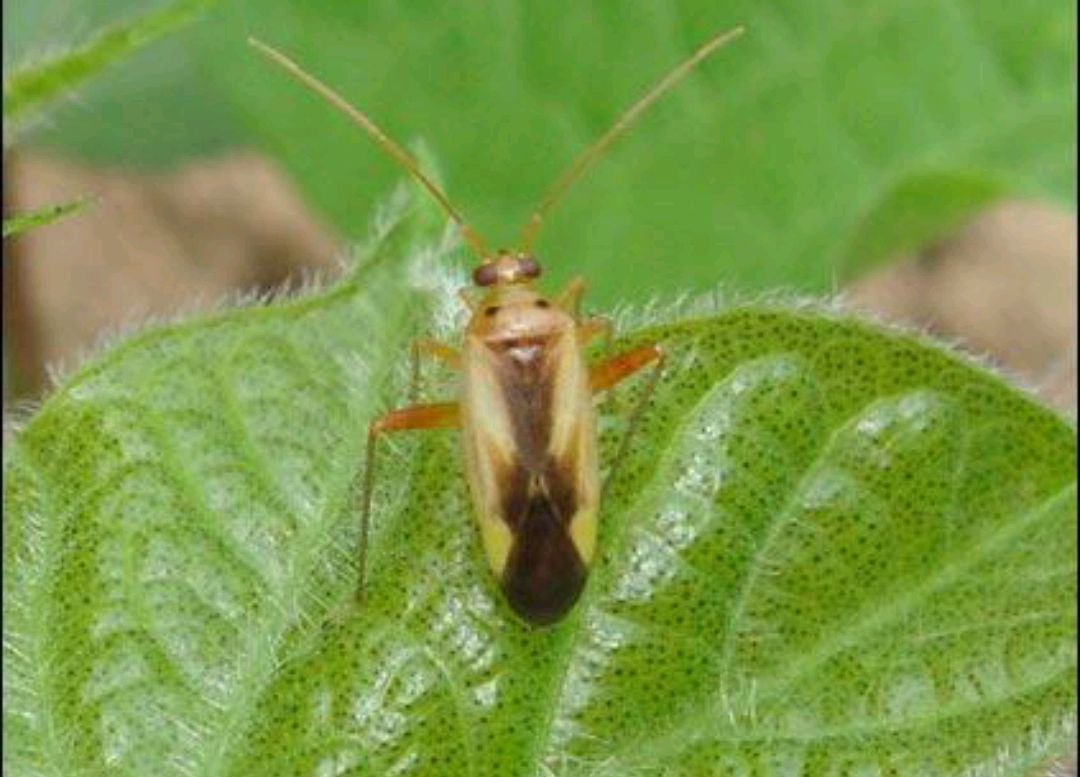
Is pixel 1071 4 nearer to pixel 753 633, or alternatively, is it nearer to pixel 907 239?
pixel 907 239

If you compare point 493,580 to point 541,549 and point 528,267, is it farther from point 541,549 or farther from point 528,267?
point 528,267

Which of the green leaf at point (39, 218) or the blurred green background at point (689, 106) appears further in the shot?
the blurred green background at point (689, 106)

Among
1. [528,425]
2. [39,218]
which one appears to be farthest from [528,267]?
[39,218]

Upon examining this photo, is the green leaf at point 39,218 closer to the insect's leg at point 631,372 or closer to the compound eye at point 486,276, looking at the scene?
the insect's leg at point 631,372

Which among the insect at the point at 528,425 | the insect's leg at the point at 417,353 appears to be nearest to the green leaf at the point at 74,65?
the insect at the point at 528,425

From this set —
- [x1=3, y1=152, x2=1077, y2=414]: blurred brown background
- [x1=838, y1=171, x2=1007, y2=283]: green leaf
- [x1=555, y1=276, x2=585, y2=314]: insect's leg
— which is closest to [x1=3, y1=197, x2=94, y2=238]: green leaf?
[x1=555, y1=276, x2=585, y2=314]: insect's leg
